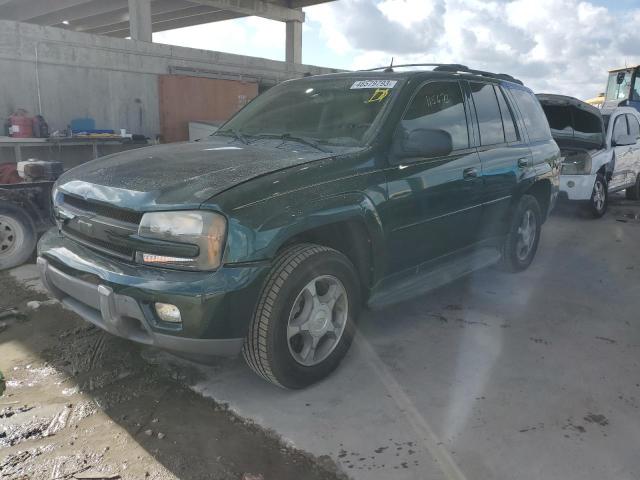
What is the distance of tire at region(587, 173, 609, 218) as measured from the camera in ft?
26.4

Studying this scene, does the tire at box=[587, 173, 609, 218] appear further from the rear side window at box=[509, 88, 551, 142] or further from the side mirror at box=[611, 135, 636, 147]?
the rear side window at box=[509, 88, 551, 142]

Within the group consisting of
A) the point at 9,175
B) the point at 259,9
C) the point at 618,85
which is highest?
the point at 259,9

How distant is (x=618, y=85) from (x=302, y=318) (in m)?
16.5

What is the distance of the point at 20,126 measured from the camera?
8312mm

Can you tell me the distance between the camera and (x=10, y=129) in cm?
838

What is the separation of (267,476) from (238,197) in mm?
1271

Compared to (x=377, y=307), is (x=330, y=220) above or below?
above

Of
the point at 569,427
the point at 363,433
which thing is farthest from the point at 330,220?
the point at 569,427

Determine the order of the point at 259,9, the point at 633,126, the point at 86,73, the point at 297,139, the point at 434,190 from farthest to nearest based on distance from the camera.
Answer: the point at 259,9
the point at 86,73
the point at 633,126
the point at 434,190
the point at 297,139

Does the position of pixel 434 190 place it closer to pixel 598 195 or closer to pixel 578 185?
pixel 578 185

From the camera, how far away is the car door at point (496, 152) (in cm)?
423

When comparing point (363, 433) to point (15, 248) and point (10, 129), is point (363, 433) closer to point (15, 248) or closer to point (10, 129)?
point (15, 248)

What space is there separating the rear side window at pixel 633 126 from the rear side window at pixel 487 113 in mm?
5843

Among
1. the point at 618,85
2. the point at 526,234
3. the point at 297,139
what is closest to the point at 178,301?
the point at 297,139
